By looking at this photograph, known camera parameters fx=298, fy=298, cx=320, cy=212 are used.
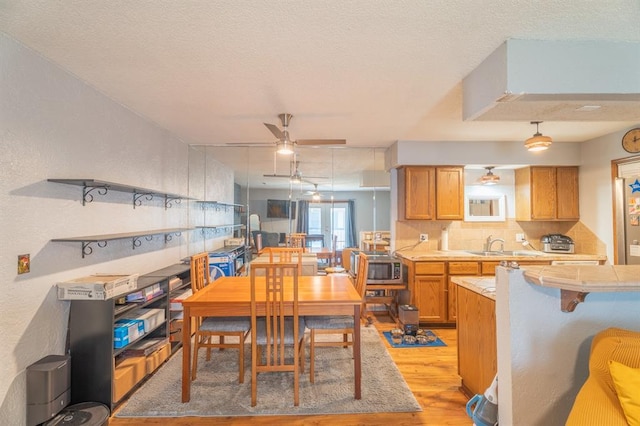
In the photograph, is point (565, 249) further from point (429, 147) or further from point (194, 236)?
point (194, 236)

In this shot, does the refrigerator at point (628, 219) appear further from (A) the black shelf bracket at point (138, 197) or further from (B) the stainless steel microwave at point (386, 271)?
(A) the black shelf bracket at point (138, 197)

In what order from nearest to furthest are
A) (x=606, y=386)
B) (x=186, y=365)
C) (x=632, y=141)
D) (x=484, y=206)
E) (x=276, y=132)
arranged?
(x=606, y=386)
(x=186, y=365)
(x=276, y=132)
(x=632, y=141)
(x=484, y=206)

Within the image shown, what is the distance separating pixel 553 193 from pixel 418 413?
3.69 metres

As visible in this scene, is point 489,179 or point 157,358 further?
point 489,179

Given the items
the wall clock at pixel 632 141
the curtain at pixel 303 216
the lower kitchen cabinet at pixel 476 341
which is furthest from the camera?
the curtain at pixel 303 216

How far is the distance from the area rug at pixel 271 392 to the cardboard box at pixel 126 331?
0.46 metres

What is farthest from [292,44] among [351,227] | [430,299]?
[351,227]

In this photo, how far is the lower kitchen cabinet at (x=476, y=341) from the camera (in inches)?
79.8

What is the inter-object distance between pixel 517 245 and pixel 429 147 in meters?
2.01

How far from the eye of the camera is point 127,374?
2320 millimetres

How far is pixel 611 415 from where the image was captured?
1.10 m

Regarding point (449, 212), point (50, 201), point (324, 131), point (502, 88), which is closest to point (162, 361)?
point (50, 201)

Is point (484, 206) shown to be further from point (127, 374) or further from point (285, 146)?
point (127, 374)

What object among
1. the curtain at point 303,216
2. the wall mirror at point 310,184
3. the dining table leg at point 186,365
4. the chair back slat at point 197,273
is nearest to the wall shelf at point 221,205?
the wall mirror at point 310,184
